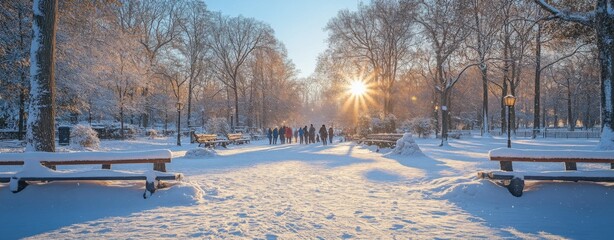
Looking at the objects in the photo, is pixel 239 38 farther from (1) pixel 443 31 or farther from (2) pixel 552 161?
(2) pixel 552 161

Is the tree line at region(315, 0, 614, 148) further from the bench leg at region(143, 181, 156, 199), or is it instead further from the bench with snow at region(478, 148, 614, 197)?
the bench leg at region(143, 181, 156, 199)

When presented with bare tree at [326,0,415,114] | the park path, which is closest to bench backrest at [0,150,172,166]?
the park path

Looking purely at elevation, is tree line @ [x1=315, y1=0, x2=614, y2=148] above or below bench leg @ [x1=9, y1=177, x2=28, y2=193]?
above

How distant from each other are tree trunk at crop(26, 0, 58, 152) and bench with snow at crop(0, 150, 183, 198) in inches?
61.0

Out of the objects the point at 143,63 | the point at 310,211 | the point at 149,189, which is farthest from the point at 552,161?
the point at 143,63

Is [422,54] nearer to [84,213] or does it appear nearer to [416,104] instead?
[416,104]

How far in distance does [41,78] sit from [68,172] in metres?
2.60

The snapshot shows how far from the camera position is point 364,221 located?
15.6ft

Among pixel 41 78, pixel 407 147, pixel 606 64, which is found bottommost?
pixel 407 147

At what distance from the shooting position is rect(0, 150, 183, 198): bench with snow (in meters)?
5.70

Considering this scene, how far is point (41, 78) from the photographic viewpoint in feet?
23.7

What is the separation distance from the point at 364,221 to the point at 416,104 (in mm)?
54904

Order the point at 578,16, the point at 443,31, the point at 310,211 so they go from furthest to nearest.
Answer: the point at 443,31 → the point at 578,16 → the point at 310,211

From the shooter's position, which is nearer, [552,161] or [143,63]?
[552,161]
